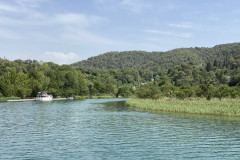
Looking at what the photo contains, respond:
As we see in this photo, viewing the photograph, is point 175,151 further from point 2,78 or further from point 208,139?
point 2,78

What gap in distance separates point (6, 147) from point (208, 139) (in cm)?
2116

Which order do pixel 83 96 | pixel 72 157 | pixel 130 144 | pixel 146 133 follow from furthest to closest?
pixel 83 96 → pixel 146 133 → pixel 130 144 → pixel 72 157

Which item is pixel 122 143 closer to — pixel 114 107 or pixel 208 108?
pixel 208 108

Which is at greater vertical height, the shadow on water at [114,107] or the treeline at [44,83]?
the treeline at [44,83]

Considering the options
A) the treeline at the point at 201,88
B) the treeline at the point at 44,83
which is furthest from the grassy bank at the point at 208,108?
the treeline at the point at 44,83

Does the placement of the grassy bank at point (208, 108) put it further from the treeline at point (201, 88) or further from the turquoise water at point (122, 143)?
the turquoise water at point (122, 143)

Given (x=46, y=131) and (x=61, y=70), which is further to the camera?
(x=61, y=70)

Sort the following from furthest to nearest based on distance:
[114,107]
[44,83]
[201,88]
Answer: [44,83], [114,107], [201,88]

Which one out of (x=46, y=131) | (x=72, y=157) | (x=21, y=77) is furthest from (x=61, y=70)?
(x=72, y=157)

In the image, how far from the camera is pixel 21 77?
14725cm

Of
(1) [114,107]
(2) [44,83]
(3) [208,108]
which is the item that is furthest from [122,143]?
(2) [44,83]

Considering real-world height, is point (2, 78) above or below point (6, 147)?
above

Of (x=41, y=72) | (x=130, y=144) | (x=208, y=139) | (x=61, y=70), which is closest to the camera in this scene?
(x=130, y=144)

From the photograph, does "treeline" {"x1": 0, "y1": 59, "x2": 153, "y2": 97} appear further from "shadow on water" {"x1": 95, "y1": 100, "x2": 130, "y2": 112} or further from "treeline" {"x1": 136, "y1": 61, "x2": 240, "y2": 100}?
"shadow on water" {"x1": 95, "y1": 100, "x2": 130, "y2": 112}
